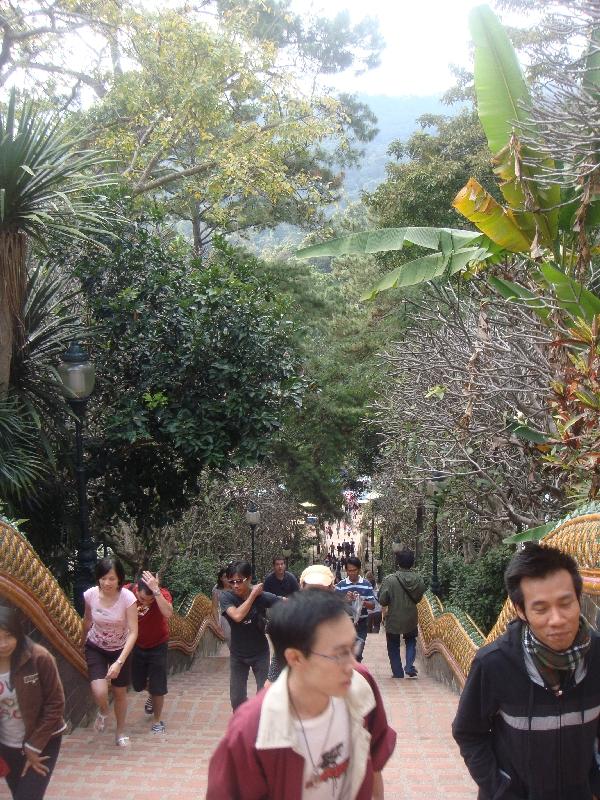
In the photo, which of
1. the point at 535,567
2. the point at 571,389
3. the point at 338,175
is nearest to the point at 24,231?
the point at 571,389

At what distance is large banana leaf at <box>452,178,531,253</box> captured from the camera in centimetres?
877

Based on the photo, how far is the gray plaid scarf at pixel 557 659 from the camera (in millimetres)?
3129

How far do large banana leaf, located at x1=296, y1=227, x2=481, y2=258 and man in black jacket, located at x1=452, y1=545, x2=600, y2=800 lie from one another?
257 inches

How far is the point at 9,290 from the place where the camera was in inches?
396

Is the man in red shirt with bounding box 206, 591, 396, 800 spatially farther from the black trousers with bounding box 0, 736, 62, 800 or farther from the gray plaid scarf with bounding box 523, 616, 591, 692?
the black trousers with bounding box 0, 736, 62, 800

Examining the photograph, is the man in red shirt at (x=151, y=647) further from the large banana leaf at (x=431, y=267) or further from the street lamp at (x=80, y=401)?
the large banana leaf at (x=431, y=267)

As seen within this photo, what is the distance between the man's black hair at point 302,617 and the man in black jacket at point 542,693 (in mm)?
695

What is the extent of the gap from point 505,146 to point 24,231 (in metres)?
4.89

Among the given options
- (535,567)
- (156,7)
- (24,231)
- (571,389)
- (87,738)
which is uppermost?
(156,7)

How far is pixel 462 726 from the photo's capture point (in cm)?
326

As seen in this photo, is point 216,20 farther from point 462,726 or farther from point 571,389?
point 462,726

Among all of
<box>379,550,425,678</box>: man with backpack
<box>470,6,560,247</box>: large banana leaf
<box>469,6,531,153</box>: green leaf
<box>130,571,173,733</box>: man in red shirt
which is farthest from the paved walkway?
<box>469,6,531,153</box>: green leaf


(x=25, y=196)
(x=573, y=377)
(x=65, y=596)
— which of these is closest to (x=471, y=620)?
(x=573, y=377)

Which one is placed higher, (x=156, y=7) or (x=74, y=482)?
(x=156, y=7)
